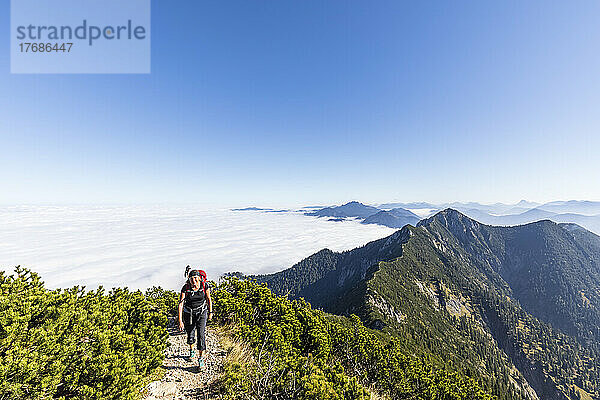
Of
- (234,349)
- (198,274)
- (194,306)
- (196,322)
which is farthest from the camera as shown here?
(234,349)

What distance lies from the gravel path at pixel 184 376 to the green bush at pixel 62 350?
0.93m

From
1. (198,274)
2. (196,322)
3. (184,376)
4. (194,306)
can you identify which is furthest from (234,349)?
(198,274)

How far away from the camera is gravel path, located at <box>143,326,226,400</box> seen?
897 cm

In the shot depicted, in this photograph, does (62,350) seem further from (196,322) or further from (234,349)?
(234,349)

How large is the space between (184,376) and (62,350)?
4.48 metres

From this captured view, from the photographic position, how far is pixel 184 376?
32.7 ft

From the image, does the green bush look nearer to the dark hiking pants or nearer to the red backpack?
the dark hiking pants

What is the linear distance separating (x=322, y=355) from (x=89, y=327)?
15300 mm

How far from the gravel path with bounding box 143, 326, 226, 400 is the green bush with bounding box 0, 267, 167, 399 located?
3.05ft

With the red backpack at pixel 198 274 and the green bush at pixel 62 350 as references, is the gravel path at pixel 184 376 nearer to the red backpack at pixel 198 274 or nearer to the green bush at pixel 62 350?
the green bush at pixel 62 350

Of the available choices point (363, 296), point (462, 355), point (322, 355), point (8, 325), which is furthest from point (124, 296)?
point (462, 355)

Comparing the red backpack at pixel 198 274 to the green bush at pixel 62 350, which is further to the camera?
the red backpack at pixel 198 274

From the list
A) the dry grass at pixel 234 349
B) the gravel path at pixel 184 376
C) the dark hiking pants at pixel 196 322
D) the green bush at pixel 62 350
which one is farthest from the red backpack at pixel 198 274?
the dry grass at pixel 234 349

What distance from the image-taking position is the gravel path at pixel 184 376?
8.97m
